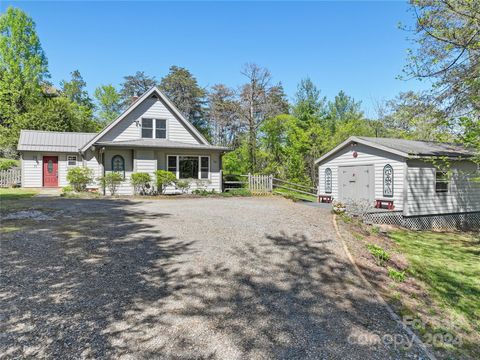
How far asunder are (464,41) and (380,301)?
8.17 m

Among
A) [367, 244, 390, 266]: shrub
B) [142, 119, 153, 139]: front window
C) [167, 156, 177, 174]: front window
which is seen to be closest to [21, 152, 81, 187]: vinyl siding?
[142, 119, 153, 139]: front window

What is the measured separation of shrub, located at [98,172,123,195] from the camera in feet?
53.3

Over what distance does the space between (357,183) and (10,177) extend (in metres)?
22.2

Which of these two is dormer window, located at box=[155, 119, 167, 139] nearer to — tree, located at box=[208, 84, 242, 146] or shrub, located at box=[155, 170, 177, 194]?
shrub, located at box=[155, 170, 177, 194]

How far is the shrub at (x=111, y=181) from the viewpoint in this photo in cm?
1625

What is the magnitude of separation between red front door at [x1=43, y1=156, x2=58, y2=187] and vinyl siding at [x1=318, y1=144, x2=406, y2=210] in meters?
18.2

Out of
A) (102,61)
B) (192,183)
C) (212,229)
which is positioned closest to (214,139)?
(102,61)

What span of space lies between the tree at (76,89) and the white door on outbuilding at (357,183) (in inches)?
1607

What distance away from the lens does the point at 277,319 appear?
3.77 m

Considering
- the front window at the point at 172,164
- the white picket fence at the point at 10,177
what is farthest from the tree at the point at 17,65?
the front window at the point at 172,164

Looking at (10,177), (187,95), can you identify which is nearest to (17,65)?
(10,177)

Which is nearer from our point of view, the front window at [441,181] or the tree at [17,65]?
the front window at [441,181]

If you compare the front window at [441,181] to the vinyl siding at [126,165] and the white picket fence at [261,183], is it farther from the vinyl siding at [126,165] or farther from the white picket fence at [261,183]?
the vinyl siding at [126,165]

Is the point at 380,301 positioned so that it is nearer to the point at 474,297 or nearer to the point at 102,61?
the point at 474,297
